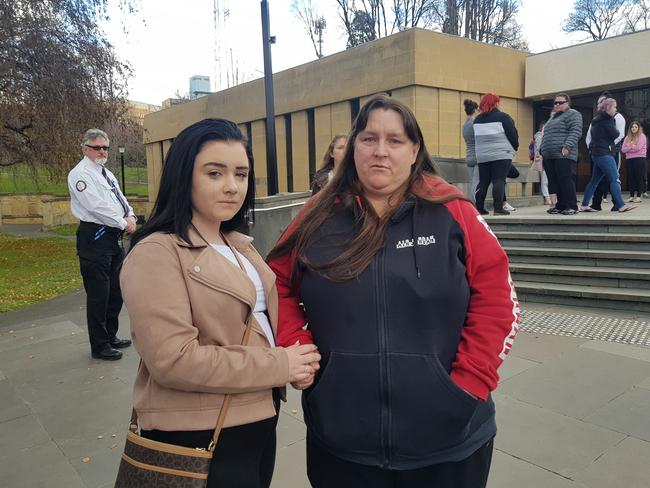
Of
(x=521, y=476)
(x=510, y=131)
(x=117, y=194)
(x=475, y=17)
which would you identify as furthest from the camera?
(x=475, y=17)

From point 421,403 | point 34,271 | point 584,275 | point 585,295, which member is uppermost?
point 421,403

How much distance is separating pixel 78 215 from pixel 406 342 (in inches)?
162

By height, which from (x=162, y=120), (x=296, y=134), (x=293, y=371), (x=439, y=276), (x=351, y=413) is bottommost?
(x=351, y=413)

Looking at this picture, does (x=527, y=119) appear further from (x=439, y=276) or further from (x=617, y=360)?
(x=439, y=276)

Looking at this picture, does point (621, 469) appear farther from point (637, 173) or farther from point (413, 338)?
point (637, 173)

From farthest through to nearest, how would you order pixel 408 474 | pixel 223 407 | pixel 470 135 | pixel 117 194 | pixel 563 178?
pixel 470 135, pixel 563 178, pixel 117 194, pixel 408 474, pixel 223 407

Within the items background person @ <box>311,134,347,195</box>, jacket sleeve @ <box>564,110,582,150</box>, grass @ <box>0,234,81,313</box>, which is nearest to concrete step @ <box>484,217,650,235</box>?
jacket sleeve @ <box>564,110,582,150</box>

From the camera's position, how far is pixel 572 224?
7.32m

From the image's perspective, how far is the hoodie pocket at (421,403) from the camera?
1535 millimetres

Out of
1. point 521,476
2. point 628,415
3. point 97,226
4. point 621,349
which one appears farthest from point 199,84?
point 521,476

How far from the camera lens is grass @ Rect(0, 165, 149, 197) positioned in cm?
1455

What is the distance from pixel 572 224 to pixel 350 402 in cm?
678

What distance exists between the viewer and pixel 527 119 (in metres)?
16.7

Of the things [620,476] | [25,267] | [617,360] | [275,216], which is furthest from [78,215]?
[25,267]
